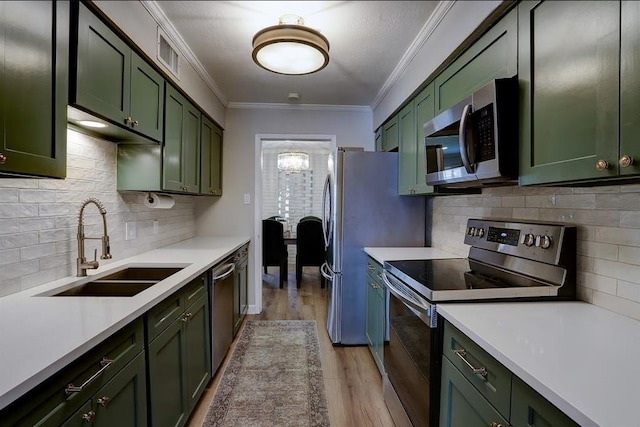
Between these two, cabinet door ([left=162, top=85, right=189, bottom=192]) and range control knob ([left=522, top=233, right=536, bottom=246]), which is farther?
cabinet door ([left=162, top=85, right=189, bottom=192])

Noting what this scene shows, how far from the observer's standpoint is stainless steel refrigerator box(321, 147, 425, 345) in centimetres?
272

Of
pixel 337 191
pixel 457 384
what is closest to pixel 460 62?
pixel 337 191

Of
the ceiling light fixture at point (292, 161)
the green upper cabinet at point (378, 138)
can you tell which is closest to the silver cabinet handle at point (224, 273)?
the green upper cabinet at point (378, 138)

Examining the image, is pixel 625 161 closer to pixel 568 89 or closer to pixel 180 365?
pixel 568 89

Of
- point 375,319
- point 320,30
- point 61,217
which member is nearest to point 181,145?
point 61,217

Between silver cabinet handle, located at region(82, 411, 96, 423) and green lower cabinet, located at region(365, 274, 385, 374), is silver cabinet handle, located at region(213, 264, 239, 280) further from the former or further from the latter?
silver cabinet handle, located at region(82, 411, 96, 423)

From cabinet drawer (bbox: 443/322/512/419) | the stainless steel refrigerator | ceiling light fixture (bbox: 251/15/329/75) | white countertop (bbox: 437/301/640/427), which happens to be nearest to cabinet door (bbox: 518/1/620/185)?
white countertop (bbox: 437/301/640/427)

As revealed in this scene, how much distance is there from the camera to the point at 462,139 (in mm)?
1441

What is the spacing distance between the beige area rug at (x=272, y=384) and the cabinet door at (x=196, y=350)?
161 mm

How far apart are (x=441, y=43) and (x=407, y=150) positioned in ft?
2.72

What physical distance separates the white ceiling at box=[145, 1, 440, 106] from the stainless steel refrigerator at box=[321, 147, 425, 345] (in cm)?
65

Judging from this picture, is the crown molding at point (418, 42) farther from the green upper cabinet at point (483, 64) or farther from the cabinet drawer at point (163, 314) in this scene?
the cabinet drawer at point (163, 314)

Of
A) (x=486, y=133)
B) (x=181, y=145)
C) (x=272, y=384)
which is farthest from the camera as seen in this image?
(x=181, y=145)

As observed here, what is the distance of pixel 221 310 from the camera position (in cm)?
233
